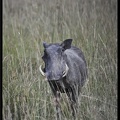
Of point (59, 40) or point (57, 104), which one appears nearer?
point (57, 104)

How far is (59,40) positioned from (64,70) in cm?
116

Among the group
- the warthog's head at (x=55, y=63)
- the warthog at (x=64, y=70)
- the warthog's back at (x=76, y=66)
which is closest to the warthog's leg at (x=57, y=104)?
the warthog at (x=64, y=70)

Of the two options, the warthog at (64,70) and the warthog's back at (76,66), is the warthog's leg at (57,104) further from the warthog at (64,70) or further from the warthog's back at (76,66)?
the warthog's back at (76,66)

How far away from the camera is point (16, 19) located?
4898 millimetres

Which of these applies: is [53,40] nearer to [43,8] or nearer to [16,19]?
[43,8]

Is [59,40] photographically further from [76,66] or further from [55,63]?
[55,63]

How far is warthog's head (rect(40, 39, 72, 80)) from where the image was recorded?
257 cm

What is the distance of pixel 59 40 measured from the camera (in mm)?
3789

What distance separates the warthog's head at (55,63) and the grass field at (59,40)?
282 millimetres

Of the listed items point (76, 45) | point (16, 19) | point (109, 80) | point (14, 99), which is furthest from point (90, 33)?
point (16, 19)

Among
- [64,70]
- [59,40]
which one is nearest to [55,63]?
[64,70]

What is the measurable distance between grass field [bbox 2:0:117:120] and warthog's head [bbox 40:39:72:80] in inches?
11.1

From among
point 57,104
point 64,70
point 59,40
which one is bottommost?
point 57,104

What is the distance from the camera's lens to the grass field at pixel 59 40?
9.43 ft
